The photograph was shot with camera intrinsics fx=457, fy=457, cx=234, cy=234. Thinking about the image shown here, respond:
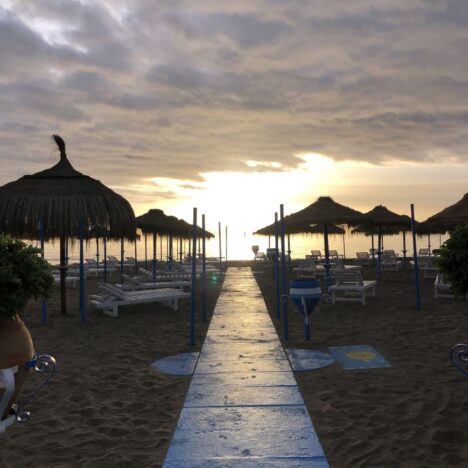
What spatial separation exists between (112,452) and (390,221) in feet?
60.1

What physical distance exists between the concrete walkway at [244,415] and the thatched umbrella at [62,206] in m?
4.64

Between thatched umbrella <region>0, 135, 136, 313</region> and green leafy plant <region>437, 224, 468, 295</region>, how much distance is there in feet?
26.9

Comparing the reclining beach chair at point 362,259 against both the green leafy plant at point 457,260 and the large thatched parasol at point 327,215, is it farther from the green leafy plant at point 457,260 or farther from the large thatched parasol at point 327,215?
the green leafy plant at point 457,260

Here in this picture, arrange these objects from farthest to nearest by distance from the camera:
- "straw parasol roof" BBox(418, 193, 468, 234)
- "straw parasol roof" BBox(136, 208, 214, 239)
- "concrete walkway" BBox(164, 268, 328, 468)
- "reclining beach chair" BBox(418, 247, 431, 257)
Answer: "reclining beach chair" BBox(418, 247, 431, 257)
"straw parasol roof" BBox(136, 208, 214, 239)
"straw parasol roof" BBox(418, 193, 468, 234)
"concrete walkway" BBox(164, 268, 328, 468)

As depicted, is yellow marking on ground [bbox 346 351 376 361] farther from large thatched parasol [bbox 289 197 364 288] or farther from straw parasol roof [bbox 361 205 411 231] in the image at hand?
straw parasol roof [bbox 361 205 411 231]

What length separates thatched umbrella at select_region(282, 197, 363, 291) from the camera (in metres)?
15.3

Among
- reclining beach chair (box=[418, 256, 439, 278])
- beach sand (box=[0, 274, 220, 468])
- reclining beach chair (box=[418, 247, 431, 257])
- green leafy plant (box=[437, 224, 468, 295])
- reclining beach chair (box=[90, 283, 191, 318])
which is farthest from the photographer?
reclining beach chair (box=[418, 247, 431, 257])

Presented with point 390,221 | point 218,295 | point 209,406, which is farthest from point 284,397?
point 390,221

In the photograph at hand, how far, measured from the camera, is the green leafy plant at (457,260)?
4324 mm

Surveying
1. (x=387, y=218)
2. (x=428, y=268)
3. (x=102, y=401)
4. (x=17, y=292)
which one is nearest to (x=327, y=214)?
(x=387, y=218)

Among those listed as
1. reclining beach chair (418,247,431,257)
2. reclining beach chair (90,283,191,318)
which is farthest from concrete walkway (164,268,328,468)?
reclining beach chair (418,247,431,257)

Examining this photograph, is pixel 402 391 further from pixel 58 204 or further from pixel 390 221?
pixel 390 221

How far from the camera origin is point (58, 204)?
10453 mm

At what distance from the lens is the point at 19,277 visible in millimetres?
3953
